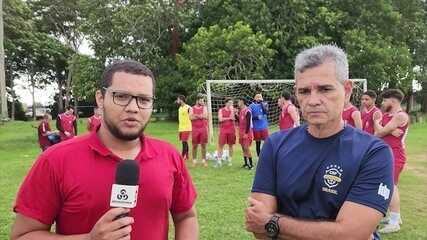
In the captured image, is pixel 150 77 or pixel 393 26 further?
pixel 393 26

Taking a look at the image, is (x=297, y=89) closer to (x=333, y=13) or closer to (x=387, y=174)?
(x=387, y=174)

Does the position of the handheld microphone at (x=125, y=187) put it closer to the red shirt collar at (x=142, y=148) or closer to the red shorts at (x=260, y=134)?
the red shirt collar at (x=142, y=148)

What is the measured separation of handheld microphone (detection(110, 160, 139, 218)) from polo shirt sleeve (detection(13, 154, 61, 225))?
429mm

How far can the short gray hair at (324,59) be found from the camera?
2680mm

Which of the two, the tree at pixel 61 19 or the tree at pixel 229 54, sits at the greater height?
the tree at pixel 61 19

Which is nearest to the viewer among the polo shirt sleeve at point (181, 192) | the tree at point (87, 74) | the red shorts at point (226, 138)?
the polo shirt sleeve at point (181, 192)

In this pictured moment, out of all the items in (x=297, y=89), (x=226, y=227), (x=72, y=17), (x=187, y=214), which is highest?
(x=72, y=17)

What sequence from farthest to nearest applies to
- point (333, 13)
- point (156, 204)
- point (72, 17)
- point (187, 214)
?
1. point (72, 17)
2. point (333, 13)
3. point (187, 214)
4. point (156, 204)

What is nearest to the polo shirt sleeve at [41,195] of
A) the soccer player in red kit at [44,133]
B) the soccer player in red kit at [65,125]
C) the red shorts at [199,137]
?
the red shorts at [199,137]

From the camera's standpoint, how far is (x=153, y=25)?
32094 mm

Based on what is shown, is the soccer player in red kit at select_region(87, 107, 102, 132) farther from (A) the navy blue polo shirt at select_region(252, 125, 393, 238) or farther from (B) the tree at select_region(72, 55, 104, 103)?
(B) the tree at select_region(72, 55, 104, 103)

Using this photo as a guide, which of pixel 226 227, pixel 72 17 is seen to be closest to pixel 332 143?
pixel 226 227

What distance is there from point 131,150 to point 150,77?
39 centimetres

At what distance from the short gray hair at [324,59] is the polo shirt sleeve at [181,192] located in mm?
832
